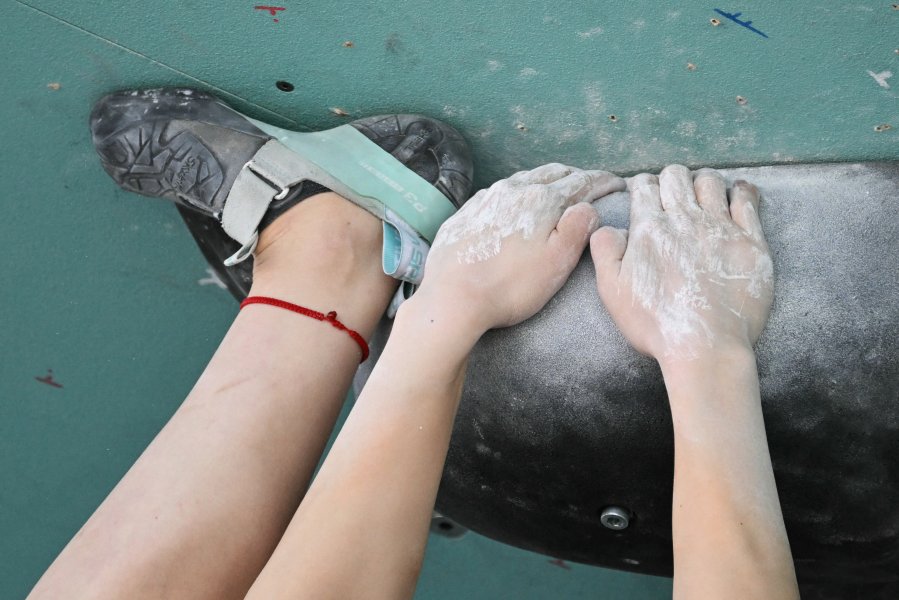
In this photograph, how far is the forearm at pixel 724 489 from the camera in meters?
0.73

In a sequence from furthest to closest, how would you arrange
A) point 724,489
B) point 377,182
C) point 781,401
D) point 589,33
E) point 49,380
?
point 49,380 < point 377,182 < point 589,33 < point 781,401 < point 724,489

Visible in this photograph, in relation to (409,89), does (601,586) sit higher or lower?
lower

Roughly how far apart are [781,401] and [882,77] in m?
0.39

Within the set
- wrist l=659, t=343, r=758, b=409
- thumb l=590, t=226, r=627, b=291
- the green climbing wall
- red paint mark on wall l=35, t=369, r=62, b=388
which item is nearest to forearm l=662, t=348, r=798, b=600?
wrist l=659, t=343, r=758, b=409

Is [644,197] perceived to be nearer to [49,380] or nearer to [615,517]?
[615,517]

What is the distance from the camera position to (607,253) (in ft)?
2.99

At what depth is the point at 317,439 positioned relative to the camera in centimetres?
103

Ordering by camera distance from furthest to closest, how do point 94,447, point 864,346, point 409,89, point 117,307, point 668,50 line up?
1. point 94,447
2. point 117,307
3. point 409,89
4. point 668,50
5. point 864,346

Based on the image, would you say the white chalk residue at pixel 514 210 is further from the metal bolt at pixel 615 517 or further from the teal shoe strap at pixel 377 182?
the metal bolt at pixel 615 517

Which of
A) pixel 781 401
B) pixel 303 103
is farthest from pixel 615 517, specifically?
pixel 303 103

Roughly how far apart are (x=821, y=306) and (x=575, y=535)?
0.38 metres

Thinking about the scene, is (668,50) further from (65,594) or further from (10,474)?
(10,474)

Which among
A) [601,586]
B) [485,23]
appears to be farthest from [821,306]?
[601,586]

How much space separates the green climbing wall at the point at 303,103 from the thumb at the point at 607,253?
220mm
